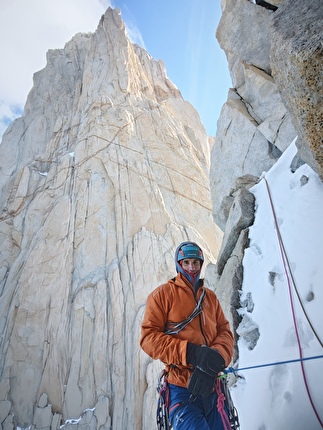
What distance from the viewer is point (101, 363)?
15.4 metres

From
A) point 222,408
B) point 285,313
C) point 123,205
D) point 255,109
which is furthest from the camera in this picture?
point 123,205

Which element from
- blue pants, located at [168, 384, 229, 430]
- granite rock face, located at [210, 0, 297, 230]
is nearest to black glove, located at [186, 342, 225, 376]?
blue pants, located at [168, 384, 229, 430]

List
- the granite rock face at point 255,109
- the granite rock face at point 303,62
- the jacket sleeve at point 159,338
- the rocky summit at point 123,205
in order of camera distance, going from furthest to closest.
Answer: the rocky summit at point 123,205 → the granite rock face at point 255,109 → the granite rock face at point 303,62 → the jacket sleeve at point 159,338

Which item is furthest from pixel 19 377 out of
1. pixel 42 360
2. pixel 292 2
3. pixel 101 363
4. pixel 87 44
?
pixel 87 44

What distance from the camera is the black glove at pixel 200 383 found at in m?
2.57

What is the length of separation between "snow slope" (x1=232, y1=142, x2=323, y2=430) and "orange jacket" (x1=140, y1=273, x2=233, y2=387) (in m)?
1.01

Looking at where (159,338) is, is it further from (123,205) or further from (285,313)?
(123,205)

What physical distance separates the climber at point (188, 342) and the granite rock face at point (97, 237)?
1329 centimetres

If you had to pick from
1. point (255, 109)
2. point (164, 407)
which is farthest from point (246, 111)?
point (164, 407)

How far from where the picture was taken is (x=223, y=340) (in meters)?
3.06

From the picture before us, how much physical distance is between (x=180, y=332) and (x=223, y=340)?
0.59 m

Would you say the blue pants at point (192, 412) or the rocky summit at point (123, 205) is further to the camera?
the rocky summit at point (123, 205)

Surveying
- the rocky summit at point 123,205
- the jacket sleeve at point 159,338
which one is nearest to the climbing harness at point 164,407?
the jacket sleeve at point 159,338

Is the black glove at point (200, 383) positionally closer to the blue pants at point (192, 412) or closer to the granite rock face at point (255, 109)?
the blue pants at point (192, 412)
